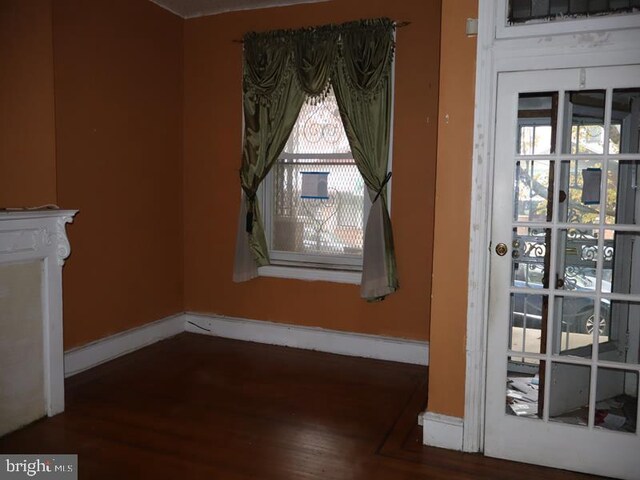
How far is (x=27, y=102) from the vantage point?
352 centimetres

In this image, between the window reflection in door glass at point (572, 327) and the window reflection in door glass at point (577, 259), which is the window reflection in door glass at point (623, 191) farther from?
the window reflection in door glass at point (572, 327)

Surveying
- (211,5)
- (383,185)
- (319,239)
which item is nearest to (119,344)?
(319,239)

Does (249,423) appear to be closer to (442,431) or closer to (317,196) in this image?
(442,431)

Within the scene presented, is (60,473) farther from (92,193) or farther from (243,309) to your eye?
(243,309)

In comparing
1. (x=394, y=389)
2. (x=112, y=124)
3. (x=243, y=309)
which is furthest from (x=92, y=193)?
(x=394, y=389)

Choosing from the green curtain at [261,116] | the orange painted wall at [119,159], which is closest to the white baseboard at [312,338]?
the orange painted wall at [119,159]

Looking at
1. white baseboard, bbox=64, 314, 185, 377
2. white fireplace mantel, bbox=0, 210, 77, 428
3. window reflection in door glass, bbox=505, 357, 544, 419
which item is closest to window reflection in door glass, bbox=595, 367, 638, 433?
window reflection in door glass, bbox=505, 357, 544, 419

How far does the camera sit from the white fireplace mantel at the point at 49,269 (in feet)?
9.31

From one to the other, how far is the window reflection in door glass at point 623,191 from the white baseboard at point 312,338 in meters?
1.75

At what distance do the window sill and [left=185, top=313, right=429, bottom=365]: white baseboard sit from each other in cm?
42

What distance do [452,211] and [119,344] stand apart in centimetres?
279

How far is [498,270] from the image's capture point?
2.68m

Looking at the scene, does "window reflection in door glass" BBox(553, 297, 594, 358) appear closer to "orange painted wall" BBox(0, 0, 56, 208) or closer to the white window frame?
the white window frame

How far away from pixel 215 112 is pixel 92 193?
133 centimetres
